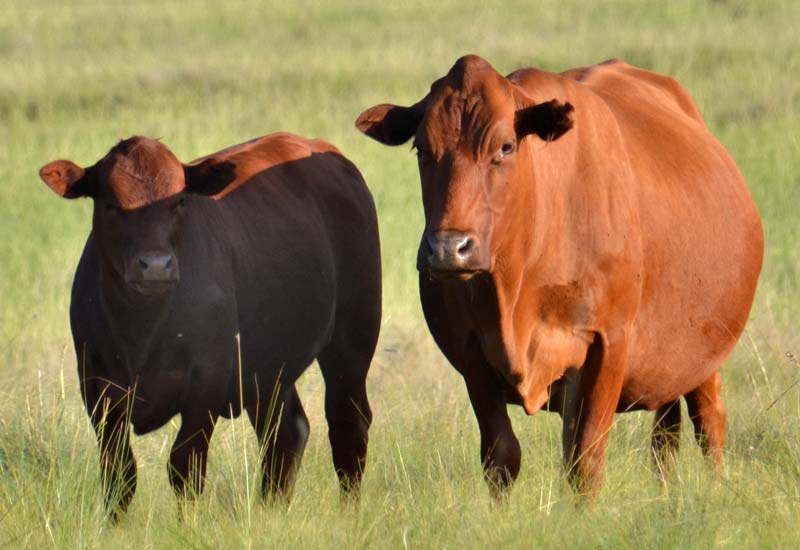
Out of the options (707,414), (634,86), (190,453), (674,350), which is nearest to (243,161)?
(190,453)

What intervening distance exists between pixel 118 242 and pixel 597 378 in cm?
187

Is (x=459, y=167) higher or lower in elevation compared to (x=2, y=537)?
higher

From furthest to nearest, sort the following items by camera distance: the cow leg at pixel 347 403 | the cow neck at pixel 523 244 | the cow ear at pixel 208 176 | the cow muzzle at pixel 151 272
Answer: the cow leg at pixel 347 403, the cow ear at pixel 208 176, the cow muzzle at pixel 151 272, the cow neck at pixel 523 244

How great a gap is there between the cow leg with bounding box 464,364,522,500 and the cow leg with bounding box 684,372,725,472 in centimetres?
153

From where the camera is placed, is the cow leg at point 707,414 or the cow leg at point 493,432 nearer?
the cow leg at point 493,432

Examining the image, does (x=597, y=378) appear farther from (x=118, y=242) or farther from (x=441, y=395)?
(x=441, y=395)

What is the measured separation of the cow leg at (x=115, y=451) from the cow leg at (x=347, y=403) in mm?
1325

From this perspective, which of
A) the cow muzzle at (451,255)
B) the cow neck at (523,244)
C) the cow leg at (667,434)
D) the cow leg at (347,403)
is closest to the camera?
the cow muzzle at (451,255)

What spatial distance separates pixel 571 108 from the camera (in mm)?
4965

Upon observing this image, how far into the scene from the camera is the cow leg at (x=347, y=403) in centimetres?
668

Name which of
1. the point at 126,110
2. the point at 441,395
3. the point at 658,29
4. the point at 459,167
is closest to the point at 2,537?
the point at 459,167

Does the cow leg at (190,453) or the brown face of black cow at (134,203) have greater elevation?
the brown face of black cow at (134,203)

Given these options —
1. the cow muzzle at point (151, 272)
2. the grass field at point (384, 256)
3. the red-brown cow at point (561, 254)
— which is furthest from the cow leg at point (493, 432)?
the cow muzzle at point (151, 272)

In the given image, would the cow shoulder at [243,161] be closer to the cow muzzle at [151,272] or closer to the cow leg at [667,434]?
the cow muzzle at [151,272]
